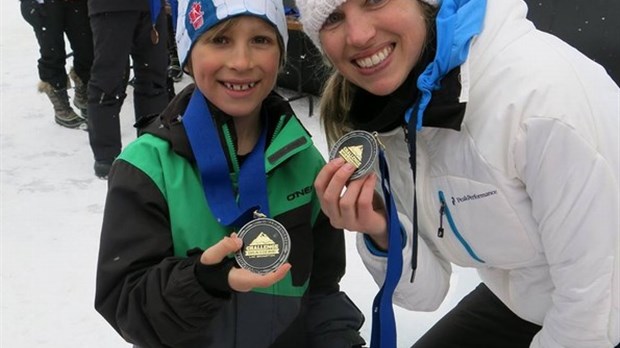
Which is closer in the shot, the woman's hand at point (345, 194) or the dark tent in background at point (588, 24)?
the woman's hand at point (345, 194)

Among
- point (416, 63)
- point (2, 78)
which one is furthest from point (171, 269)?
point (2, 78)

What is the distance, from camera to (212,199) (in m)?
1.53

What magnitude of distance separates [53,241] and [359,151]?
2.34 m

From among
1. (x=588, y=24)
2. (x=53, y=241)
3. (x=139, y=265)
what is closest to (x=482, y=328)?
(x=139, y=265)

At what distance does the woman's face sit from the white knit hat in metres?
0.02

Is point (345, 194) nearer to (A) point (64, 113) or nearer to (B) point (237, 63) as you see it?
(B) point (237, 63)

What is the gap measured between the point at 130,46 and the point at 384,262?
2.60 meters

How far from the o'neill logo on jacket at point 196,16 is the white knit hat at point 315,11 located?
247mm

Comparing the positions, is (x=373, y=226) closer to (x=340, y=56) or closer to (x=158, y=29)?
(x=340, y=56)

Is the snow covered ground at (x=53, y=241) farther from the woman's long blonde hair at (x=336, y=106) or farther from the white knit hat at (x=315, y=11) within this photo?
the white knit hat at (x=315, y=11)

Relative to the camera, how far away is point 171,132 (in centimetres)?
156

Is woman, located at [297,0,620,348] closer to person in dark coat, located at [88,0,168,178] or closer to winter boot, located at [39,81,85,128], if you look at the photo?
person in dark coat, located at [88,0,168,178]

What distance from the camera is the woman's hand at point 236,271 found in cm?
132

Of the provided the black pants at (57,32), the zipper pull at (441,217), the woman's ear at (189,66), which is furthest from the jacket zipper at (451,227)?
the black pants at (57,32)
